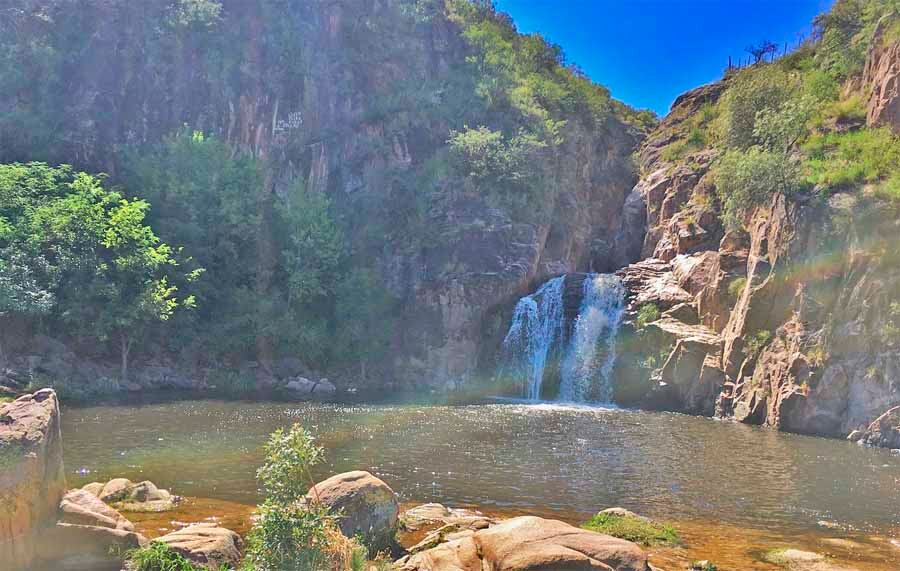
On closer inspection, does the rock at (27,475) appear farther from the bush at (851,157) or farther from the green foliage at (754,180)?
the green foliage at (754,180)

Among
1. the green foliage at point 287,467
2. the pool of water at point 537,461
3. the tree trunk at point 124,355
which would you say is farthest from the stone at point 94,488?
the tree trunk at point 124,355

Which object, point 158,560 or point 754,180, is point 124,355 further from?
point 754,180

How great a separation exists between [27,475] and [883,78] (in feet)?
140

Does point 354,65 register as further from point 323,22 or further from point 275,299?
point 275,299

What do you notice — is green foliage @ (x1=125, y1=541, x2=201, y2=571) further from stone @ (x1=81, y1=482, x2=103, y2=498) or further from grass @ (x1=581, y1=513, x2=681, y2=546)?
grass @ (x1=581, y1=513, x2=681, y2=546)

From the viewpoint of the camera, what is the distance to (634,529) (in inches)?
601

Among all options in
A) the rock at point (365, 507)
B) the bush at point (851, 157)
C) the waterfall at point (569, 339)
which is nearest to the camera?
the rock at point (365, 507)

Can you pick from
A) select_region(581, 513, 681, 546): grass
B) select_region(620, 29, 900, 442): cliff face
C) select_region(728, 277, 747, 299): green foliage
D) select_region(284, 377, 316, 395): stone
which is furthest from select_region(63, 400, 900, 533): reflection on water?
select_region(284, 377, 316, 395): stone

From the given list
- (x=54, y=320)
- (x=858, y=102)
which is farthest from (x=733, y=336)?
(x=54, y=320)

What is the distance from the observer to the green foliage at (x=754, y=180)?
36.2m

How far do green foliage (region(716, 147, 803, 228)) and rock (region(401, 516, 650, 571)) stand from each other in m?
30.7

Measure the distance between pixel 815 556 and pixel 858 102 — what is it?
3369 centimetres

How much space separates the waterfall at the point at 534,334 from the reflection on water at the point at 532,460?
1144 cm

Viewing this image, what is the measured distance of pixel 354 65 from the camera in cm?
6309
